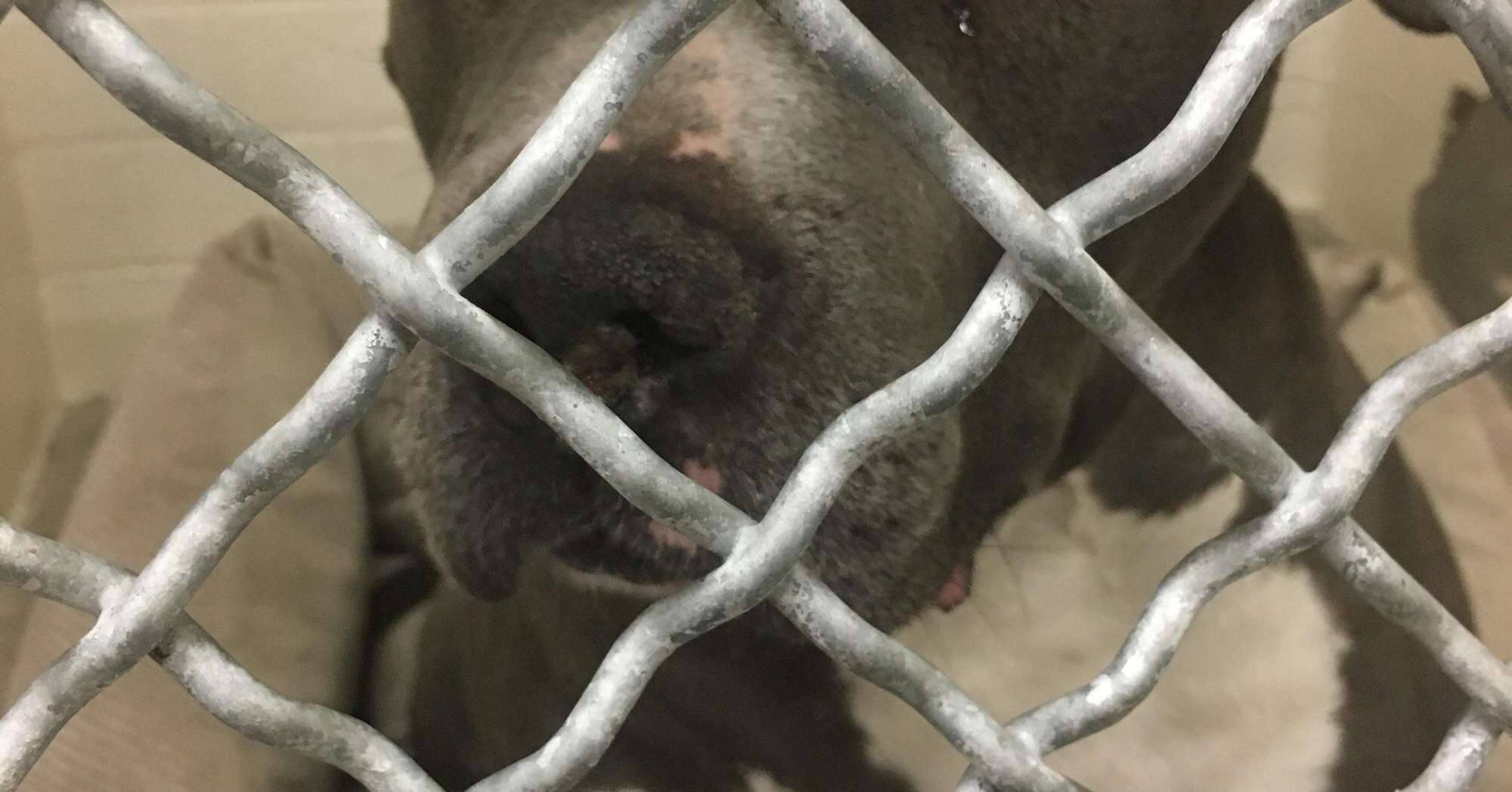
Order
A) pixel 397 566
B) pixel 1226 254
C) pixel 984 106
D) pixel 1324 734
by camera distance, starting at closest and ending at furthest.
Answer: pixel 984 106
pixel 1324 734
pixel 1226 254
pixel 397 566

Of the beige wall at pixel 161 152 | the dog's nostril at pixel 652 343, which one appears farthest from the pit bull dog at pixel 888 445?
the beige wall at pixel 161 152

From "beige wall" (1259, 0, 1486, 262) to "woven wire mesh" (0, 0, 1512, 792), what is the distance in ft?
3.49

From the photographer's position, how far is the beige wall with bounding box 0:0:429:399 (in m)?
1.57

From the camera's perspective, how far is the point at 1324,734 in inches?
34.6

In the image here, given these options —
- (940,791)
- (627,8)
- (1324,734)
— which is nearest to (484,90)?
(627,8)

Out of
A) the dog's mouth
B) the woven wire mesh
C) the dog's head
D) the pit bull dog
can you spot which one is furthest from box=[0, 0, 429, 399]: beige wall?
the woven wire mesh

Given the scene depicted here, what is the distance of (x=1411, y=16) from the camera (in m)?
0.91

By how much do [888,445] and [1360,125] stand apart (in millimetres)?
1569

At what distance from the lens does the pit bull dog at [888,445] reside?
58cm

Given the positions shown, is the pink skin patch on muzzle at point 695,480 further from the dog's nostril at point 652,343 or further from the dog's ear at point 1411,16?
the dog's ear at point 1411,16

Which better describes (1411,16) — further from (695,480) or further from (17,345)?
(17,345)

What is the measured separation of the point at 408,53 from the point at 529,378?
811mm

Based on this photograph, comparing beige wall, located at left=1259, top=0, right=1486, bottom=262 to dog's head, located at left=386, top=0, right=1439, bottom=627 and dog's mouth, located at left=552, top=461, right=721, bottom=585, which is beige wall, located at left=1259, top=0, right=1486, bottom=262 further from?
dog's mouth, located at left=552, top=461, right=721, bottom=585

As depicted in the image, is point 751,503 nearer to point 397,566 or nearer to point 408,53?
point 408,53
